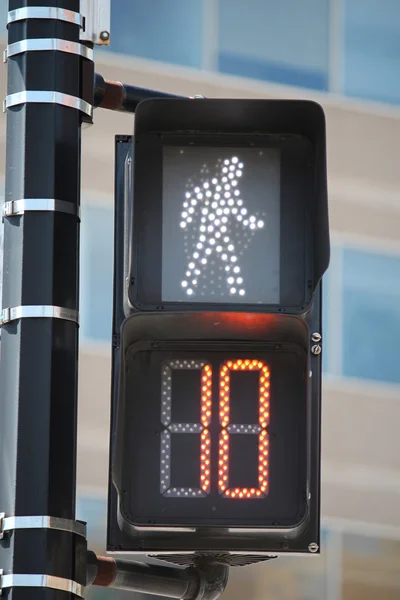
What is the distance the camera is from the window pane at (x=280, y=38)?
48.7 feet

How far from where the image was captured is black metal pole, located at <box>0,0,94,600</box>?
161 inches

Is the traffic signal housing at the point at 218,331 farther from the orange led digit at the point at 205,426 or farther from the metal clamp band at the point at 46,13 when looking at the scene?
the metal clamp band at the point at 46,13

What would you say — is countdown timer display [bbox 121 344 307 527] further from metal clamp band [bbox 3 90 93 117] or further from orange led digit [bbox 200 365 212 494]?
metal clamp band [bbox 3 90 93 117]

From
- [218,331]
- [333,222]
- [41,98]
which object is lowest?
[218,331]

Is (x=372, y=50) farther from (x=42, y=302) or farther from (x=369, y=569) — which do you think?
(x=42, y=302)

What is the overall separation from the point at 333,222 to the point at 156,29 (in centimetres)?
252

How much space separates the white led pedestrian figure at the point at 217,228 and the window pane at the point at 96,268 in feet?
31.6

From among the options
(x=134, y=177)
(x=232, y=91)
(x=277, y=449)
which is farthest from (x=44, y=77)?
(x=232, y=91)

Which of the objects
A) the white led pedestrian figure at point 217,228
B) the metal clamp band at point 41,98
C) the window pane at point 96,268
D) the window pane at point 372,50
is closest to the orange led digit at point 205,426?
the white led pedestrian figure at point 217,228

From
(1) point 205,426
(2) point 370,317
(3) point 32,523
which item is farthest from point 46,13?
(2) point 370,317

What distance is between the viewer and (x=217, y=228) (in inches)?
170

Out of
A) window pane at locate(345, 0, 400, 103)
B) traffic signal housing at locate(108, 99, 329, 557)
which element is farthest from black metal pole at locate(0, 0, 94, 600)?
window pane at locate(345, 0, 400, 103)

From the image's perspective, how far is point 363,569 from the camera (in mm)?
14312

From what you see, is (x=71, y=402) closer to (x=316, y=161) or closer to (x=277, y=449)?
(x=277, y=449)
